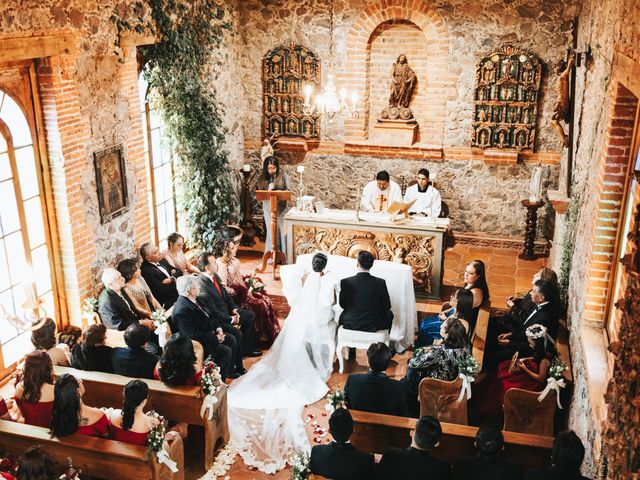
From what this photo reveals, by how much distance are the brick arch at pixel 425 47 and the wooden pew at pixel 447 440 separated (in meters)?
6.63

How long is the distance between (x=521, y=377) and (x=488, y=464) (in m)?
1.75

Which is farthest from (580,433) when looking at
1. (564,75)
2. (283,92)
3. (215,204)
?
(283,92)

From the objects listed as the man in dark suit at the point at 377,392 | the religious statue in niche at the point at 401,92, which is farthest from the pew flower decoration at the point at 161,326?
the religious statue in niche at the point at 401,92

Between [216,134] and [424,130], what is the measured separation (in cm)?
352

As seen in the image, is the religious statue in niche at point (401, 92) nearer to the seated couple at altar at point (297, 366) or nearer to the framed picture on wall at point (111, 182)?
the seated couple at altar at point (297, 366)

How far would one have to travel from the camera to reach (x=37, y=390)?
489 centimetres

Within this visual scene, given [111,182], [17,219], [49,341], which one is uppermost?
[111,182]

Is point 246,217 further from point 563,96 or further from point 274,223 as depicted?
point 563,96

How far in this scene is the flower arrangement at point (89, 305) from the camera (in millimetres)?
6918

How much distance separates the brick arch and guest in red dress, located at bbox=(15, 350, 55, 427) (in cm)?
719

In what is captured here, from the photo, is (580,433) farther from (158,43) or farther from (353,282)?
(158,43)

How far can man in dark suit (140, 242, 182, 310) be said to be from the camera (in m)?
7.55

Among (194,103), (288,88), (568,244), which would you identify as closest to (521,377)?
(568,244)

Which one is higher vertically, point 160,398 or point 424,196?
point 424,196
